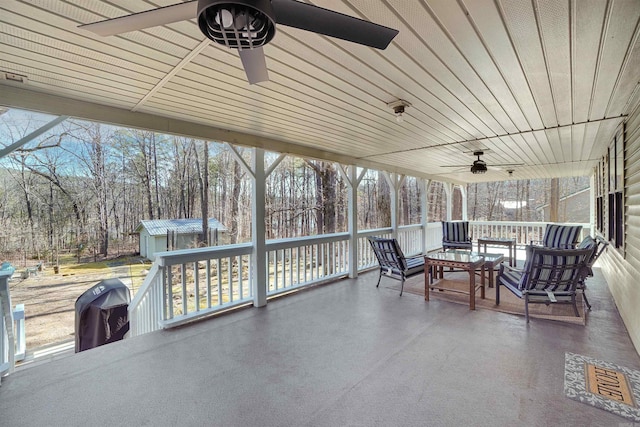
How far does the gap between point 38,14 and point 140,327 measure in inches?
145

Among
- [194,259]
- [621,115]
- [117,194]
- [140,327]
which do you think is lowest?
[140,327]

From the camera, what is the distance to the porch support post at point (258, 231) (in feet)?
13.9

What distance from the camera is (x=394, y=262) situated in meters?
4.93

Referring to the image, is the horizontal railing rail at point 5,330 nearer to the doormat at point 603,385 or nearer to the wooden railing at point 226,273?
the wooden railing at point 226,273

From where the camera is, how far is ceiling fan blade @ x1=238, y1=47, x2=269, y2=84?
1424 millimetres

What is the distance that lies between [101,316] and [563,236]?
8.66 meters

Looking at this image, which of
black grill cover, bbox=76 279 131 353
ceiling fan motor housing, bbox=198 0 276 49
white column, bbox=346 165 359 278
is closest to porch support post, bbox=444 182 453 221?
white column, bbox=346 165 359 278

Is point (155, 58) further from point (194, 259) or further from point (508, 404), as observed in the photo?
point (508, 404)

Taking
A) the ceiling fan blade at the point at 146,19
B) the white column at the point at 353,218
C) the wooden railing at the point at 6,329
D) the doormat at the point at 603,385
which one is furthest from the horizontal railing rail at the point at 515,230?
the wooden railing at the point at 6,329

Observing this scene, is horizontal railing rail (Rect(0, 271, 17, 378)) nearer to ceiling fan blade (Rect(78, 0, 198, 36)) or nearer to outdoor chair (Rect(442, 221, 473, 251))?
ceiling fan blade (Rect(78, 0, 198, 36))

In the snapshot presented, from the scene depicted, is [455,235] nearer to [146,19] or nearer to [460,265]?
[460,265]

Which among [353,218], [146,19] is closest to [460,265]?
[353,218]

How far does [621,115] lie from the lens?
3260 millimetres

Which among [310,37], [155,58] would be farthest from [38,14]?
[310,37]
